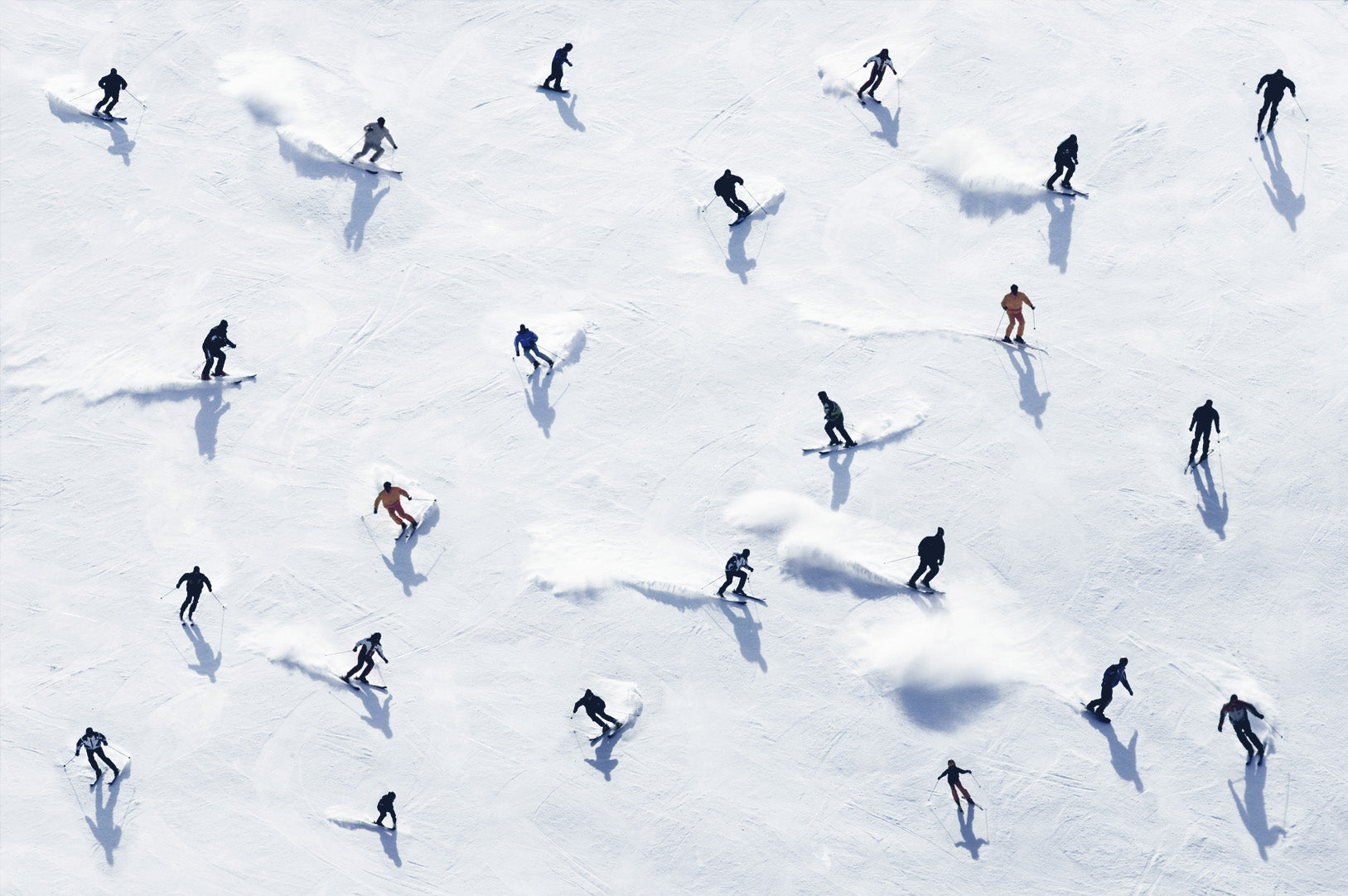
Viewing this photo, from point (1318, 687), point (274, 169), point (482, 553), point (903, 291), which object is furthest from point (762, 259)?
point (1318, 687)

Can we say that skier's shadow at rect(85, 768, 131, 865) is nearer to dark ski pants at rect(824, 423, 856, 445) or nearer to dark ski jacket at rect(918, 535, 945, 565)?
dark ski pants at rect(824, 423, 856, 445)

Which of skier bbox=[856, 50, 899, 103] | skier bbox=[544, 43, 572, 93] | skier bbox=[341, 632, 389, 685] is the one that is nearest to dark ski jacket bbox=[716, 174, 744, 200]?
skier bbox=[856, 50, 899, 103]

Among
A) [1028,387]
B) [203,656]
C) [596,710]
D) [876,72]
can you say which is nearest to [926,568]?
[1028,387]

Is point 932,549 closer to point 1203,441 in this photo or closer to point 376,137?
point 1203,441

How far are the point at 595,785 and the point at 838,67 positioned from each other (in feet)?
49.0

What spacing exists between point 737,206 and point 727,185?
65 cm

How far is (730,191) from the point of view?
28438 millimetres

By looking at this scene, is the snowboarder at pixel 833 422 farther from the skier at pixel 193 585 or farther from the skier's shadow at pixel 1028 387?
the skier at pixel 193 585

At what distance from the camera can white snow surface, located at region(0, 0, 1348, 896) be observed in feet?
76.3

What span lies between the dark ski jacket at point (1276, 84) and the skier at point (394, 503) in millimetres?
16386

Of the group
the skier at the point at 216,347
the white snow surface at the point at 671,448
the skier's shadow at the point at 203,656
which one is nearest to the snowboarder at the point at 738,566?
the white snow surface at the point at 671,448

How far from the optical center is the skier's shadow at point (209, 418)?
27297 millimetres

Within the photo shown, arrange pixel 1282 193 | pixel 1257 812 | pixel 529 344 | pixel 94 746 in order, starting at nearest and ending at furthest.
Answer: pixel 1257 812 < pixel 94 746 < pixel 529 344 < pixel 1282 193

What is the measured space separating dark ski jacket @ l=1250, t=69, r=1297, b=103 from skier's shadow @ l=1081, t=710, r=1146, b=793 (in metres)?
12.0
